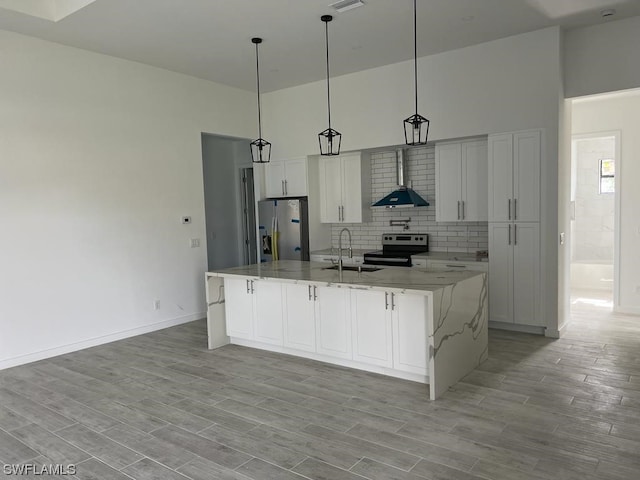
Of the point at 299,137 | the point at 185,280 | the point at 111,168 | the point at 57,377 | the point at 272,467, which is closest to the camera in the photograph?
the point at 272,467

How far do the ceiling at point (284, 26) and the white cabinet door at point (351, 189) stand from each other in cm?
147

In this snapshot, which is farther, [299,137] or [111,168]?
[299,137]

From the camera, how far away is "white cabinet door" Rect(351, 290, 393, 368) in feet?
13.3

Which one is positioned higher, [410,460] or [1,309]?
[1,309]

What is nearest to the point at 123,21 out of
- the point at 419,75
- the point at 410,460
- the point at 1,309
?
the point at 1,309

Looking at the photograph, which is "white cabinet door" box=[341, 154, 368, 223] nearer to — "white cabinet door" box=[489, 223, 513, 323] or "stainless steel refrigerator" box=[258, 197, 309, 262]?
"stainless steel refrigerator" box=[258, 197, 309, 262]

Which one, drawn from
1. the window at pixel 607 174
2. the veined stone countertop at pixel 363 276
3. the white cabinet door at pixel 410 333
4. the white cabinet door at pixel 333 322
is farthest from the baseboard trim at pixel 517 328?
the window at pixel 607 174

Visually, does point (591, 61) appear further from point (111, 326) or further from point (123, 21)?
point (111, 326)

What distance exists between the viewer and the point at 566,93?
524cm

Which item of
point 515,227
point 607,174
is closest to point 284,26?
point 515,227

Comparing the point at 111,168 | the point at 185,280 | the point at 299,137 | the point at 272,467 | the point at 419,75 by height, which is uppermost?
the point at 419,75

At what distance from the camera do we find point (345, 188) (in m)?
7.05

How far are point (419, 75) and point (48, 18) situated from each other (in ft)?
13.6

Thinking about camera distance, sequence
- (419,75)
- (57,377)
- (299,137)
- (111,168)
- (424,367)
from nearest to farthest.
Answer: (424,367), (57,377), (111,168), (419,75), (299,137)
